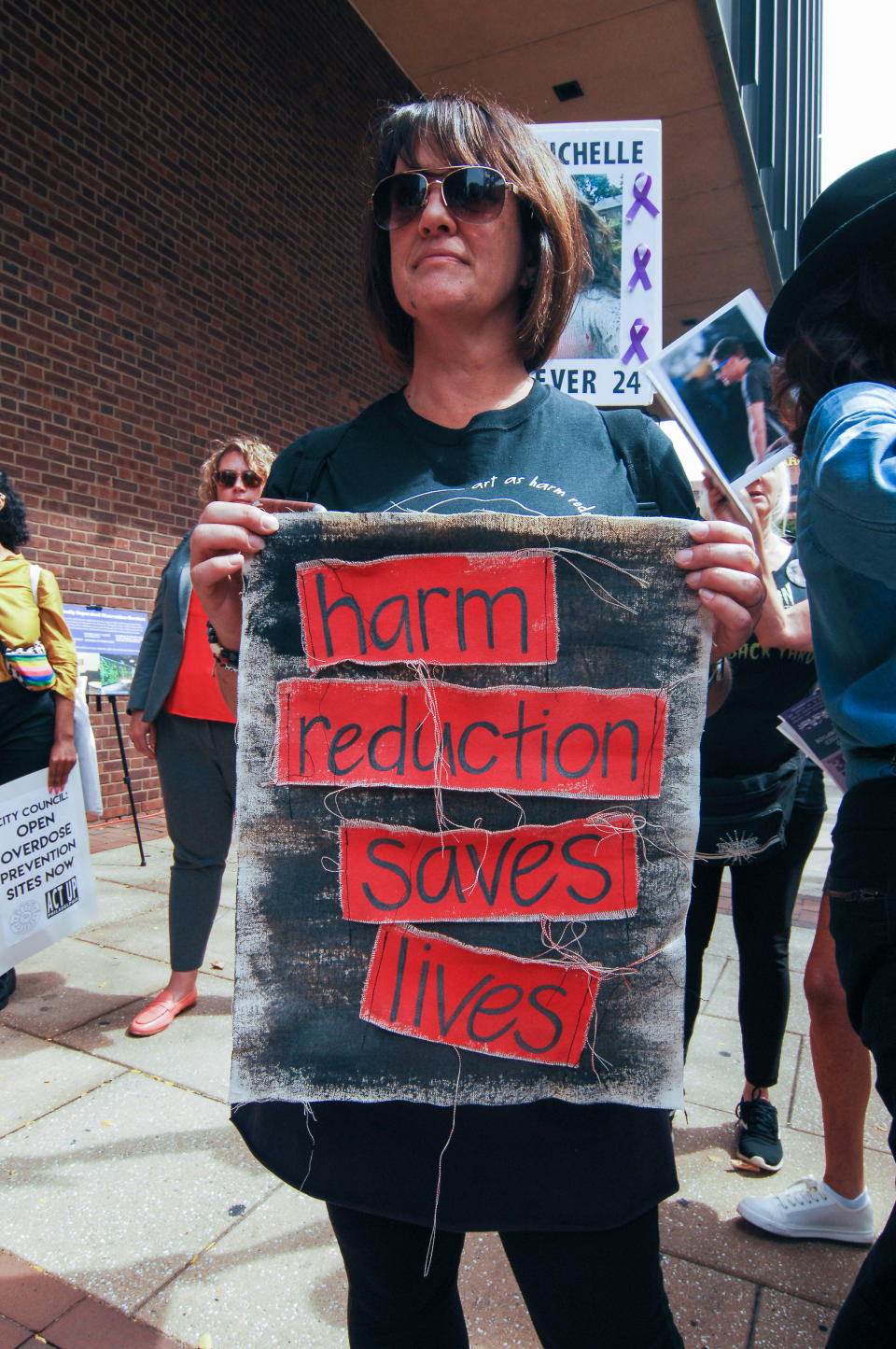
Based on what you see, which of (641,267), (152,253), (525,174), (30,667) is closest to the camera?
(525,174)

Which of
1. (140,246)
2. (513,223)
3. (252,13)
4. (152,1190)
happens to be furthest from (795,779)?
(252,13)

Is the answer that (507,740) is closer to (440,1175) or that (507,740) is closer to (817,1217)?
(440,1175)

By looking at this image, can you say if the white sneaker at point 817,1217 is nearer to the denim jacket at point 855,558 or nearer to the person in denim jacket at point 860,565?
the person in denim jacket at point 860,565

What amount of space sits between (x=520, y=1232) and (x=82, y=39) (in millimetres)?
6474

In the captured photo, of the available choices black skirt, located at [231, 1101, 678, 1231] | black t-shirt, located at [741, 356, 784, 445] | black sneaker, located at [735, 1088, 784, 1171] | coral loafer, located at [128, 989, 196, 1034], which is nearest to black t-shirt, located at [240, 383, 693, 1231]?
black skirt, located at [231, 1101, 678, 1231]

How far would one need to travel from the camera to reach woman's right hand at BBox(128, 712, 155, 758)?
3.00 m

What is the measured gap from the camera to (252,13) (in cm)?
631

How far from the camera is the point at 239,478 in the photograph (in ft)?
9.73

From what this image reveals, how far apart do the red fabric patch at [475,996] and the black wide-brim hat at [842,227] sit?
42.2 inches

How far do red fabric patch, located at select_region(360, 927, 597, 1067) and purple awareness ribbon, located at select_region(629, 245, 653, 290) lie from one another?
2545 mm

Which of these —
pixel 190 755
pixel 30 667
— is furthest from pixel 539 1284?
pixel 30 667

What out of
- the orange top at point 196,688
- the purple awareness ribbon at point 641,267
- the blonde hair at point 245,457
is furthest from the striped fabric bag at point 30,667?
the purple awareness ribbon at point 641,267

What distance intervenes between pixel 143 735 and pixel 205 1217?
5.25 ft

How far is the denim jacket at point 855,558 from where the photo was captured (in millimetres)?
1017
